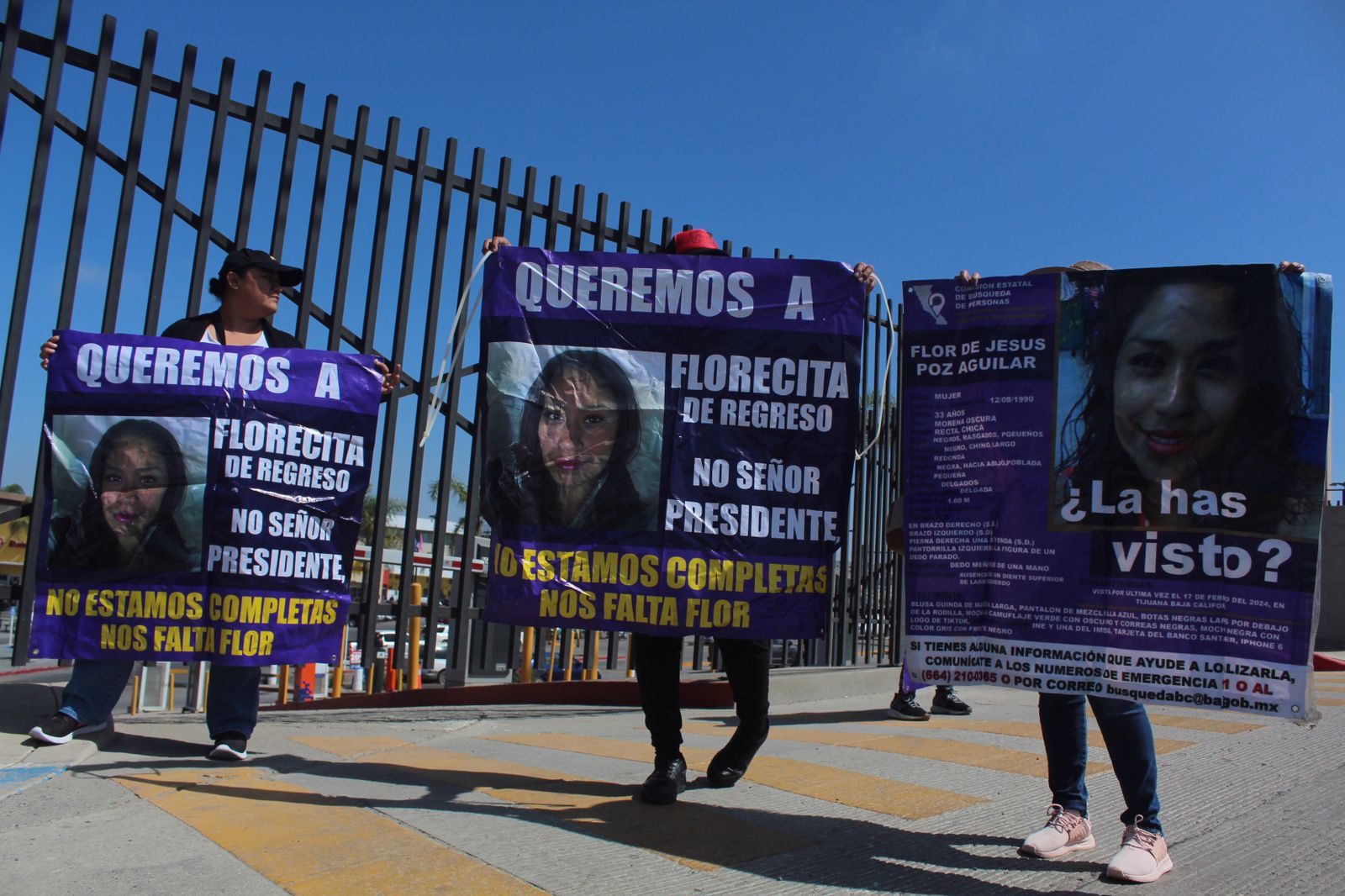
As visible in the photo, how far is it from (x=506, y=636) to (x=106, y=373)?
388 cm

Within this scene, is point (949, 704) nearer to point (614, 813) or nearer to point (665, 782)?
point (665, 782)

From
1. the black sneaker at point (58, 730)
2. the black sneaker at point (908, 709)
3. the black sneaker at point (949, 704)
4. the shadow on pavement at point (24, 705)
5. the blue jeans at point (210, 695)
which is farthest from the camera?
the black sneaker at point (949, 704)

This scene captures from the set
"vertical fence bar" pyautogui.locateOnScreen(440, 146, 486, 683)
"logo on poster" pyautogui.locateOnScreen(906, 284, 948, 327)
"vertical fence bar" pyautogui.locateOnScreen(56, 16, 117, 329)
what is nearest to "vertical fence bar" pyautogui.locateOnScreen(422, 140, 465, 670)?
"vertical fence bar" pyautogui.locateOnScreen(440, 146, 486, 683)

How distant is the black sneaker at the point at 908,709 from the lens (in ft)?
18.3

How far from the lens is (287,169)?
5.83 m

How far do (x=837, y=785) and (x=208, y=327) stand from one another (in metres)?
3.03

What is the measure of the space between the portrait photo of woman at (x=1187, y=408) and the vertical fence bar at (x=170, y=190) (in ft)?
15.0

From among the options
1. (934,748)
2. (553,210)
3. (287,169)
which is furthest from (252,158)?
(934,748)

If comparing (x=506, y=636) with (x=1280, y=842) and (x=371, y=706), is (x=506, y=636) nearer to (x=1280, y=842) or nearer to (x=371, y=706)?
(x=371, y=706)

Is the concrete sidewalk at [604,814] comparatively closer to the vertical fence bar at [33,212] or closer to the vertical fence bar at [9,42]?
the vertical fence bar at [33,212]

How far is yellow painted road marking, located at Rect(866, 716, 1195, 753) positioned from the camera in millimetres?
4520

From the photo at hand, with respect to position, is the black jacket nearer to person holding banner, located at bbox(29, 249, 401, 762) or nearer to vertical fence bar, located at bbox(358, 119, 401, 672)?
person holding banner, located at bbox(29, 249, 401, 762)

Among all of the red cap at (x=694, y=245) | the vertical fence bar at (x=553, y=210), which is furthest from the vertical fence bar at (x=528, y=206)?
the red cap at (x=694, y=245)

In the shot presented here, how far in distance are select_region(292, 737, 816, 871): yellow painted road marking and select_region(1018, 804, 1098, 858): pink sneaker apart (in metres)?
0.60
